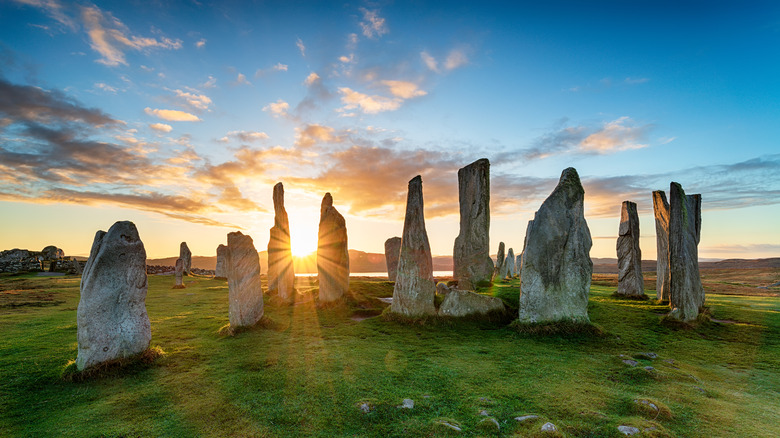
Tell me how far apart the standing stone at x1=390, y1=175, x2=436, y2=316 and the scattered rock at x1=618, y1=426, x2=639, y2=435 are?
7808 mm

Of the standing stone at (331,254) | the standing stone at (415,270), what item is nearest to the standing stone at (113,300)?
the standing stone at (415,270)

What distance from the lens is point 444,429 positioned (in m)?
5.13

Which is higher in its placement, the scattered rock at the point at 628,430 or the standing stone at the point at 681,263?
the standing stone at the point at 681,263

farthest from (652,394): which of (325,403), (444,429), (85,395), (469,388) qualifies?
(85,395)

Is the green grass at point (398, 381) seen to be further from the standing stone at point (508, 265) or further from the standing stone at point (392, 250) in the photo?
the standing stone at point (508, 265)

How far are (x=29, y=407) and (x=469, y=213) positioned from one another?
17444 millimetres

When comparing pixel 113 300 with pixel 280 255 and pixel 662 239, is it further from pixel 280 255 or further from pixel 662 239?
pixel 662 239

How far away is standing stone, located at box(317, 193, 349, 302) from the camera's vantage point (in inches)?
663

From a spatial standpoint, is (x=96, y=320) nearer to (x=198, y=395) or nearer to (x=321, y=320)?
(x=198, y=395)

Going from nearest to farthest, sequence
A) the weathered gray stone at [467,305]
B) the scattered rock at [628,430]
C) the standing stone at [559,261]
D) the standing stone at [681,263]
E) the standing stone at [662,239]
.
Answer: the scattered rock at [628,430], the standing stone at [559,261], the standing stone at [681,263], the weathered gray stone at [467,305], the standing stone at [662,239]

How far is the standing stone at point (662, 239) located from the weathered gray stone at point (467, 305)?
8.87m

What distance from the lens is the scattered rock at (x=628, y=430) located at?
4902mm

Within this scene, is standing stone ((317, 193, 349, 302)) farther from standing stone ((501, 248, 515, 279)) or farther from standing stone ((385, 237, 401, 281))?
standing stone ((501, 248, 515, 279))

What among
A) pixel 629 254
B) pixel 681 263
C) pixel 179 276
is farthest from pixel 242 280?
pixel 629 254
